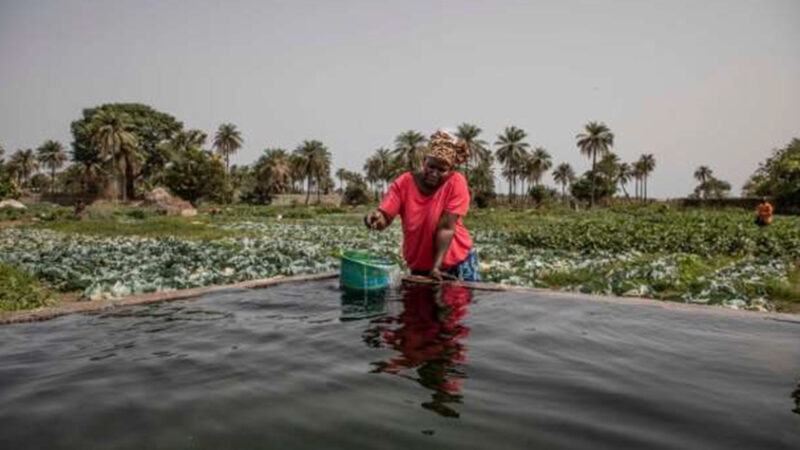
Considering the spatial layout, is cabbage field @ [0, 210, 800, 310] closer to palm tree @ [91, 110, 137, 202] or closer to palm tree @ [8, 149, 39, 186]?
palm tree @ [91, 110, 137, 202]

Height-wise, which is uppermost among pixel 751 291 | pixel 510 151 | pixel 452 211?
pixel 510 151

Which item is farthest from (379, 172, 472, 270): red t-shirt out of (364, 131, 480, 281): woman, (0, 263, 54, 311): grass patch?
(0, 263, 54, 311): grass patch

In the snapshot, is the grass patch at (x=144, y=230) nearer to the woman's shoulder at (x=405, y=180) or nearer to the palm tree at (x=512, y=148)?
the woman's shoulder at (x=405, y=180)

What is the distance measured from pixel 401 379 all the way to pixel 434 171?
2829 mm

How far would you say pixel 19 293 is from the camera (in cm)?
724

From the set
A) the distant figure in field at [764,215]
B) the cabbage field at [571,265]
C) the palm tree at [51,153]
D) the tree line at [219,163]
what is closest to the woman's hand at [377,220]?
the cabbage field at [571,265]

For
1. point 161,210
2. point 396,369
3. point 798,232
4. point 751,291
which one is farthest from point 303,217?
point 396,369

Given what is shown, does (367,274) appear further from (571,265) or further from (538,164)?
(538,164)

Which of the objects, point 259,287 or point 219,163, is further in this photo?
Result: point 219,163

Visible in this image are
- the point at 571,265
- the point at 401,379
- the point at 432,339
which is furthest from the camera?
the point at 571,265

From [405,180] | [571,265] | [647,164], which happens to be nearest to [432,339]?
[405,180]

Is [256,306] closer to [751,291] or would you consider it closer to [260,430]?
[260,430]

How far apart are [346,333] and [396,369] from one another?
Result: 101 cm

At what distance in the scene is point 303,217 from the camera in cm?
4381
